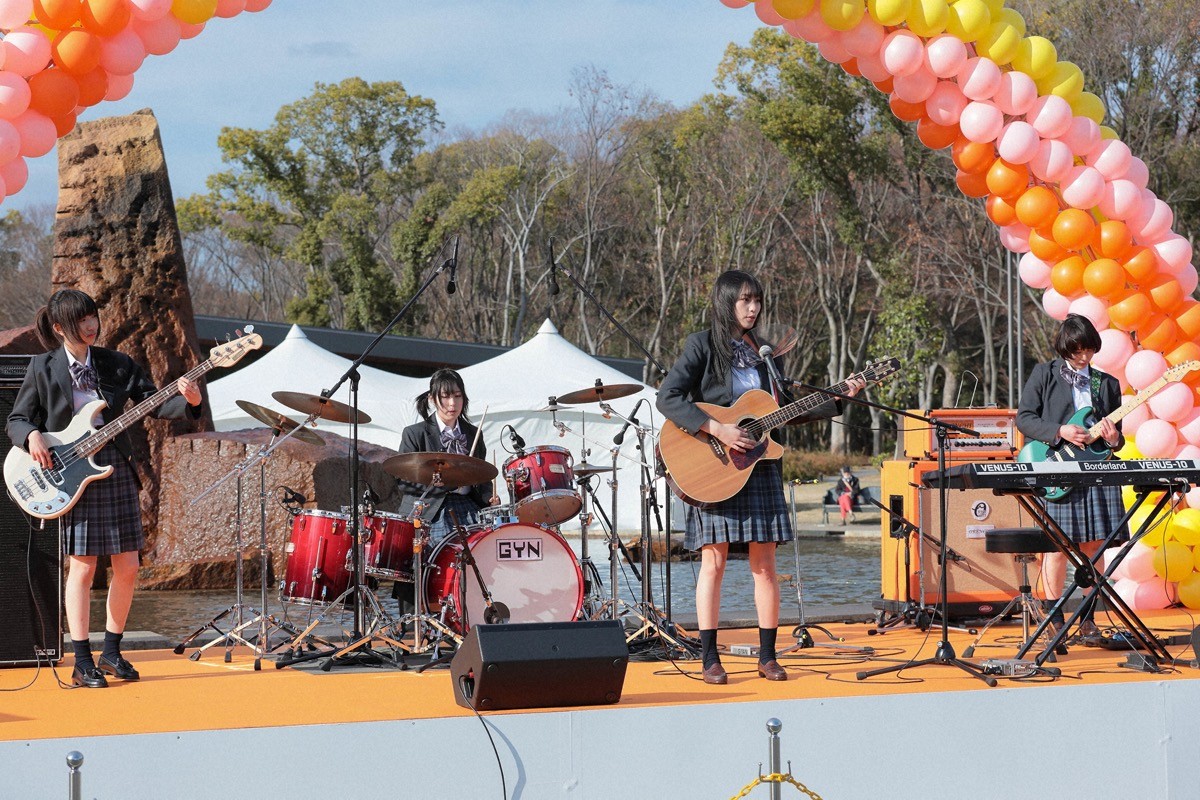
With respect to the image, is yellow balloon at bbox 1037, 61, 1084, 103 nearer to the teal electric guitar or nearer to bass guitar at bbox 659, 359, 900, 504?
the teal electric guitar

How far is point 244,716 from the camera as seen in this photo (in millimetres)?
4418

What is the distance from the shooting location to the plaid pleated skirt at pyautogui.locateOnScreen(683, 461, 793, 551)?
207 inches

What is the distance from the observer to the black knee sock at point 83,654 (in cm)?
527

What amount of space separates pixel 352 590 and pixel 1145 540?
4.71m

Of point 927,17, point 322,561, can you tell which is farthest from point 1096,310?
point 322,561

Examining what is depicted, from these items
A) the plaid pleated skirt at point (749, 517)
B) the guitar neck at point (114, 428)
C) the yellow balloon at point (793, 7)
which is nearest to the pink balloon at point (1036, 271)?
the yellow balloon at point (793, 7)

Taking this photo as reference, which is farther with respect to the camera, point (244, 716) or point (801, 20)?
point (801, 20)

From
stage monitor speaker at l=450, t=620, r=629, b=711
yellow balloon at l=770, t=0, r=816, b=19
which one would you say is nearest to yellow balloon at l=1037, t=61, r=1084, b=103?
yellow balloon at l=770, t=0, r=816, b=19

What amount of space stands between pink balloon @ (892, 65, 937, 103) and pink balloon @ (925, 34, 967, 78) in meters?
0.06

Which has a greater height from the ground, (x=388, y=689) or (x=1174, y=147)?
(x=1174, y=147)

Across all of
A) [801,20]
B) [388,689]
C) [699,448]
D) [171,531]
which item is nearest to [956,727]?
[699,448]

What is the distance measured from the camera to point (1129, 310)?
730cm

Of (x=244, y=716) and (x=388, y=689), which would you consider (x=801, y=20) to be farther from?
(x=244, y=716)

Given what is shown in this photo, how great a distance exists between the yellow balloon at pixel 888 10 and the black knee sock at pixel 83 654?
5.25m
